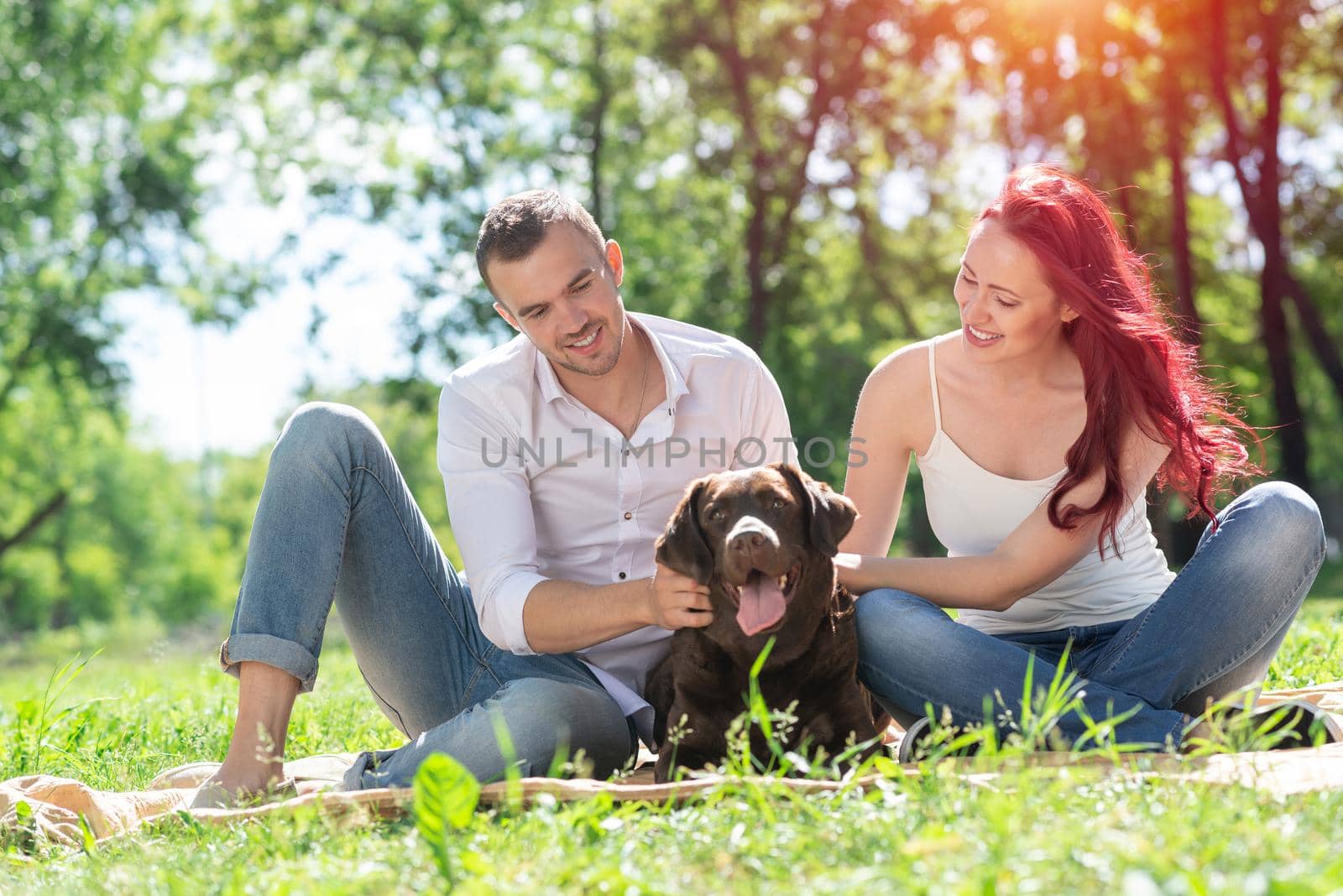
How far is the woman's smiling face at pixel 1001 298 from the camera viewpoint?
12.8ft

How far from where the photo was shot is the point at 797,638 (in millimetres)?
3580

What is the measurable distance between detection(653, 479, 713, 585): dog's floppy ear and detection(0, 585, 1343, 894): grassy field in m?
0.79

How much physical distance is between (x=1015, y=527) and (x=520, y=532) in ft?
5.43

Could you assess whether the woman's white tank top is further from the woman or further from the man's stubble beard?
the man's stubble beard

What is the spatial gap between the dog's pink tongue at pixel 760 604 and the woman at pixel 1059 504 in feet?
1.46

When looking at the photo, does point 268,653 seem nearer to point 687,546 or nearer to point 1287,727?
point 687,546

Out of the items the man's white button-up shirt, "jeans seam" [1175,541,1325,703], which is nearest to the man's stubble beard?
the man's white button-up shirt

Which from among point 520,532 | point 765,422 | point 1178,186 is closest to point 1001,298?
point 765,422

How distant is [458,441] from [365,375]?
59.7 feet

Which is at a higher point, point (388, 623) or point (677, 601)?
point (677, 601)

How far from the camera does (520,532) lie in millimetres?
3850

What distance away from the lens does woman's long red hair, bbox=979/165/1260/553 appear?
388 cm

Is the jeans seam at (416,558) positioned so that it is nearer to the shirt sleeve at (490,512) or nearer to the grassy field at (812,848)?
the shirt sleeve at (490,512)

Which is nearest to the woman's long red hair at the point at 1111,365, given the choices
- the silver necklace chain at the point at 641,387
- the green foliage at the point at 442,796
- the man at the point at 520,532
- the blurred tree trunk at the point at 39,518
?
the man at the point at 520,532
